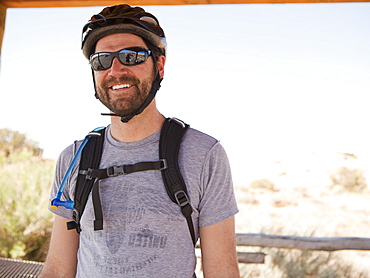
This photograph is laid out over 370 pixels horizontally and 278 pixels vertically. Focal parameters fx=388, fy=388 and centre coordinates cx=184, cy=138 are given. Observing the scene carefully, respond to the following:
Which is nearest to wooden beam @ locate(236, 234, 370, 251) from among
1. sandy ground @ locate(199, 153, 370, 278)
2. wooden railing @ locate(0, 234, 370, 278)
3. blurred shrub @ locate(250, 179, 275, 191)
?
wooden railing @ locate(0, 234, 370, 278)

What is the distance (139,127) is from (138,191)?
314 millimetres

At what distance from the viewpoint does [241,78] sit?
1324 inches

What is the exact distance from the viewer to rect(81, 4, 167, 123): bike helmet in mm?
1776

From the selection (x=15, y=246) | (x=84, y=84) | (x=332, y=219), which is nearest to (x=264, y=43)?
(x=84, y=84)

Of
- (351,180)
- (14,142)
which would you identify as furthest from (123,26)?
(351,180)

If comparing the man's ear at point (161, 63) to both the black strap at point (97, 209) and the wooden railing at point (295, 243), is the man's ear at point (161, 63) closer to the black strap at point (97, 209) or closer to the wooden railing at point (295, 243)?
the black strap at point (97, 209)

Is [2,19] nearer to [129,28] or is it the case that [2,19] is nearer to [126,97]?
[129,28]

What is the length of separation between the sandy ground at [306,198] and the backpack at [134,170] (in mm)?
6606

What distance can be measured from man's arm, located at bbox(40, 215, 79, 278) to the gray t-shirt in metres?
0.14

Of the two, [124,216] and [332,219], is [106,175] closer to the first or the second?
[124,216]

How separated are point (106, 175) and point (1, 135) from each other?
17513 millimetres

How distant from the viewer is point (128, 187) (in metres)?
1.60

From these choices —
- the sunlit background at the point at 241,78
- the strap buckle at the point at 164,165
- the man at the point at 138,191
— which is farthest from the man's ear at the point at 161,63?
the sunlit background at the point at 241,78

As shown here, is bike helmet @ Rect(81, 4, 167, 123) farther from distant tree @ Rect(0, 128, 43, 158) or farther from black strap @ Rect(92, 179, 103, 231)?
distant tree @ Rect(0, 128, 43, 158)
